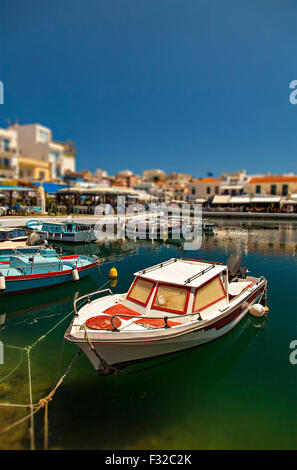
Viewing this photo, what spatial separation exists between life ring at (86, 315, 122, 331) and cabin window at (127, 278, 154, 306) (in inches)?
49.0

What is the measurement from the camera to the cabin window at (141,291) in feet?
30.3

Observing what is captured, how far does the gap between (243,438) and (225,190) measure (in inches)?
3502

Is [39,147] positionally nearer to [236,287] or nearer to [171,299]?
[236,287]

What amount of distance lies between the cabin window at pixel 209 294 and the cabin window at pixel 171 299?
38cm

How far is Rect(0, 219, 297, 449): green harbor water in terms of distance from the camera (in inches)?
238

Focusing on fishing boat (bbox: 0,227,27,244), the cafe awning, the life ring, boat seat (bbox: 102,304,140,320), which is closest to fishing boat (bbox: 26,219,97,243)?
fishing boat (bbox: 0,227,27,244)

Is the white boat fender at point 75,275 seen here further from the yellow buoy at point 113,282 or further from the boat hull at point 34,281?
the yellow buoy at point 113,282

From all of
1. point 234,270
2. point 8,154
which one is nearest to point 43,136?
point 8,154

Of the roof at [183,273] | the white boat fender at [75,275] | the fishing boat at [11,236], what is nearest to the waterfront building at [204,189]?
the fishing boat at [11,236]

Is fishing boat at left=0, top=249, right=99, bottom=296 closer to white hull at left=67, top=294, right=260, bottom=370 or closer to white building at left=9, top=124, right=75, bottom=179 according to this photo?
white hull at left=67, top=294, right=260, bottom=370

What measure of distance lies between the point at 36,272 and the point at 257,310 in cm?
1149

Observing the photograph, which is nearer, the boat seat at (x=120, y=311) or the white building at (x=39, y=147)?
the boat seat at (x=120, y=311)

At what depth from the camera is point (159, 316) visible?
8.62 m
